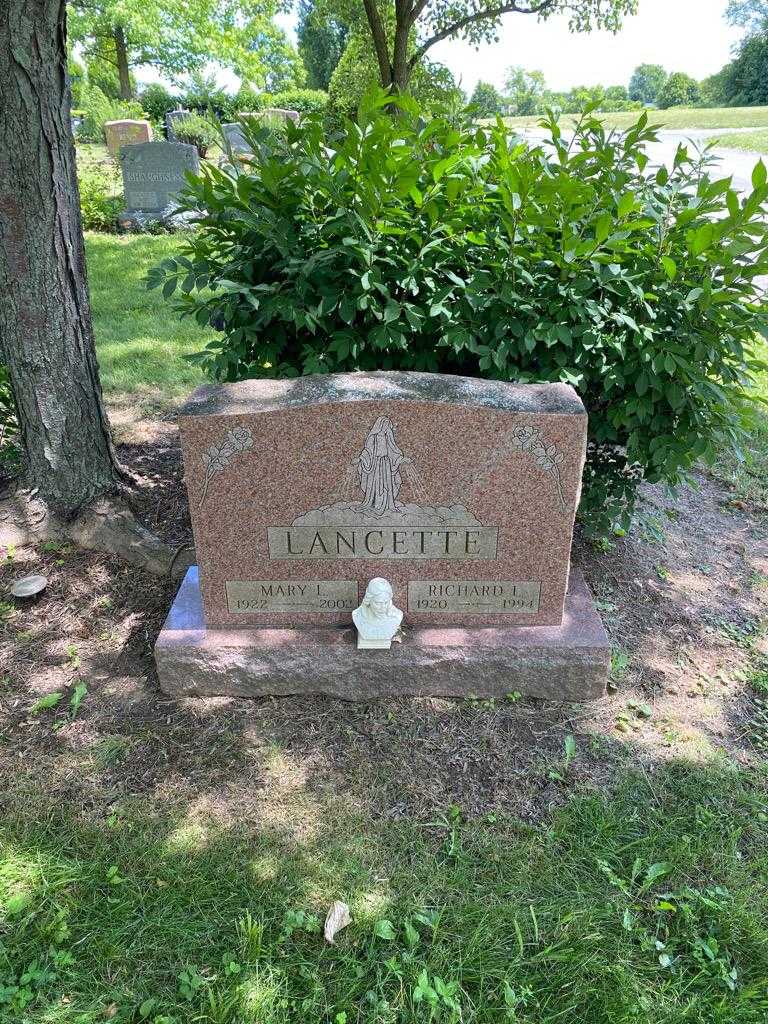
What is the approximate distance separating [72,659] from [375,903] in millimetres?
1744

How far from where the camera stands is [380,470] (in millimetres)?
2729

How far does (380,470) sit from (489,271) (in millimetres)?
920

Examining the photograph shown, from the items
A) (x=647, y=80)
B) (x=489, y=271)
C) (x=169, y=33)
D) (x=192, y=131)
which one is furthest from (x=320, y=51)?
(x=647, y=80)

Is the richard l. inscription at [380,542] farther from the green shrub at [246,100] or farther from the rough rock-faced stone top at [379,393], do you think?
the green shrub at [246,100]

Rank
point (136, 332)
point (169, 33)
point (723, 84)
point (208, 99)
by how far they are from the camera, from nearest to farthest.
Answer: point (136, 332) < point (208, 99) < point (169, 33) < point (723, 84)

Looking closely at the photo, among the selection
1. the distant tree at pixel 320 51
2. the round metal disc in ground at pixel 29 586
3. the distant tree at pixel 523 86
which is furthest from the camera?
the distant tree at pixel 523 86

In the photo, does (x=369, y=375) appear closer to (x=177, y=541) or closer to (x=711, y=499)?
(x=177, y=541)

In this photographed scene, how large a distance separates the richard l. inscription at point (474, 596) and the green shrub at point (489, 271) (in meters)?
0.82

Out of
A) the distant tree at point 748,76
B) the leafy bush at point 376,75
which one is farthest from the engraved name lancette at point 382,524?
the distant tree at point 748,76

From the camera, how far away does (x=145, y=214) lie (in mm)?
11266

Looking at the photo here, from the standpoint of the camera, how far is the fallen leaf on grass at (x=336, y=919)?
2.11 metres

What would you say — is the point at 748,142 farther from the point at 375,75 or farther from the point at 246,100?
the point at 246,100

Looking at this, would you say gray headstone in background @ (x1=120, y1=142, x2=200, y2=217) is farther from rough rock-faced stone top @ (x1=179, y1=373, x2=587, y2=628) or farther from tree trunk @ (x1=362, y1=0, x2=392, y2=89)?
rough rock-faced stone top @ (x1=179, y1=373, x2=587, y2=628)

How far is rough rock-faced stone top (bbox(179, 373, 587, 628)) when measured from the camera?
265cm
